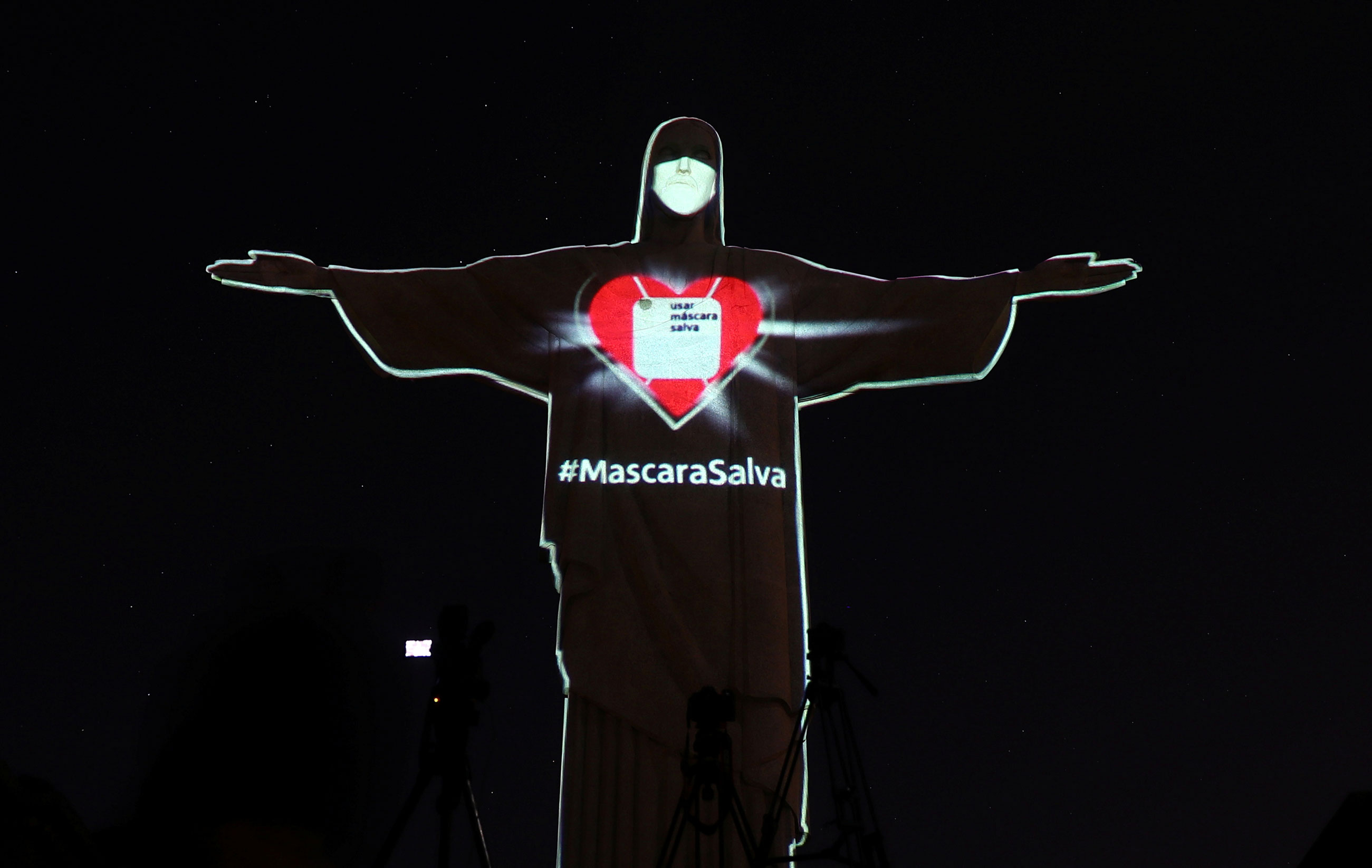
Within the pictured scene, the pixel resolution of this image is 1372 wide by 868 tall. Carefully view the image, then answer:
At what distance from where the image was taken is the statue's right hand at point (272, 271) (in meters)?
5.02

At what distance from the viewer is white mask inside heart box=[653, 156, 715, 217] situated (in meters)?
5.46

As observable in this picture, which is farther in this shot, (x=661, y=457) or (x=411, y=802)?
(x=661, y=457)

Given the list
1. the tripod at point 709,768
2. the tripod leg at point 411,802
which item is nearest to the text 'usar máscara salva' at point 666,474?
the tripod at point 709,768

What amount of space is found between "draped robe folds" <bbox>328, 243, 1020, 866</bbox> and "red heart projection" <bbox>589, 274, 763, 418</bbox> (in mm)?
53

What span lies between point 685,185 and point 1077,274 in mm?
1776

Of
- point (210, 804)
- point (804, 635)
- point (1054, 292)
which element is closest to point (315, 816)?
point (210, 804)

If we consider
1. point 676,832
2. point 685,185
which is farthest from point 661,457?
point 676,832

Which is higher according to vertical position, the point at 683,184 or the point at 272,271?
the point at 683,184

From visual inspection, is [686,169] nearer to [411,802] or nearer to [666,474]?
[666,474]

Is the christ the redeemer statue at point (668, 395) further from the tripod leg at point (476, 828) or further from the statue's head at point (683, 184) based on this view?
the tripod leg at point (476, 828)

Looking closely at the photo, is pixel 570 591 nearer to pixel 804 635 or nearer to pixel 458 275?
pixel 804 635

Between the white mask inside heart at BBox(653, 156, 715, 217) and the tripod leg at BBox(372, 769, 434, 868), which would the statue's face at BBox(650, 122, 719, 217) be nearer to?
the white mask inside heart at BBox(653, 156, 715, 217)

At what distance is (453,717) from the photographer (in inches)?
134

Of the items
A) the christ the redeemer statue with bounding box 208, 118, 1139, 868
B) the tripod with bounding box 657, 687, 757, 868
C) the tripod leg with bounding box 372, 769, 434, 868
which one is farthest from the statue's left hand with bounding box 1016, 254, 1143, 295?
the tripod leg with bounding box 372, 769, 434, 868
